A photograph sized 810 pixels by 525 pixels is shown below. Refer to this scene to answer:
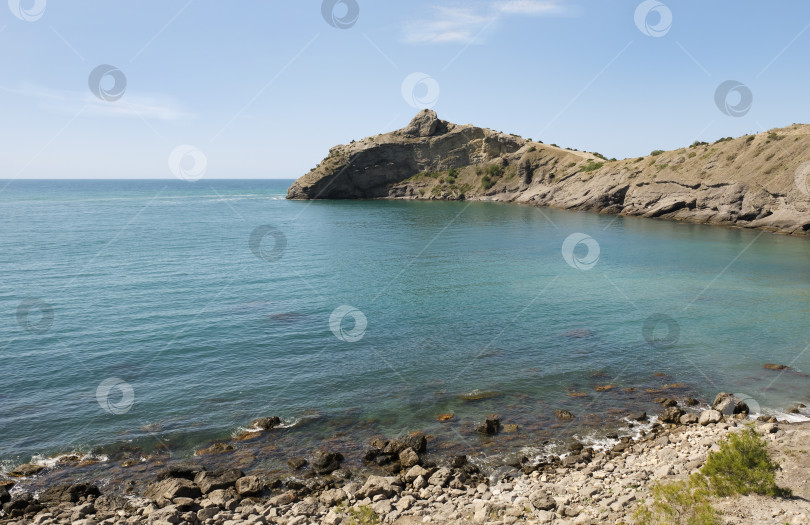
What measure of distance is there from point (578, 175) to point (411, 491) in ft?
411

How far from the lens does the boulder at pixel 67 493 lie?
61.0ft

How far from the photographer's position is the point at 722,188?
306 ft

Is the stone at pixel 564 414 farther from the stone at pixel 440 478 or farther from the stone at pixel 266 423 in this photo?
the stone at pixel 266 423

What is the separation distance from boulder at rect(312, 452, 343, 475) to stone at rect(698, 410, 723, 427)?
16.7m

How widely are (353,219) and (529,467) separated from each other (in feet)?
316

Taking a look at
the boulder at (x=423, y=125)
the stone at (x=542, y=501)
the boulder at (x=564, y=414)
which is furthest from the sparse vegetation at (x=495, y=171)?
the stone at (x=542, y=501)

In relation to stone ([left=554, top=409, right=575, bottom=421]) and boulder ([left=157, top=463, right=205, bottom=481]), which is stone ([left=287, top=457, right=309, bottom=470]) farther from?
stone ([left=554, top=409, right=575, bottom=421])

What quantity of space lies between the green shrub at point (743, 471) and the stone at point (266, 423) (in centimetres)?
1771

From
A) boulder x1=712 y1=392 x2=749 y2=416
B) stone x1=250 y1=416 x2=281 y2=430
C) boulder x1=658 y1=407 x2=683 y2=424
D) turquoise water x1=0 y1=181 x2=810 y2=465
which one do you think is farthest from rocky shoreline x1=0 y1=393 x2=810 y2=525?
stone x1=250 y1=416 x2=281 y2=430

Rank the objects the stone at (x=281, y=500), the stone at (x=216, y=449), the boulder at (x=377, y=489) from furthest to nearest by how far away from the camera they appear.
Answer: the stone at (x=216, y=449) < the boulder at (x=377, y=489) < the stone at (x=281, y=500)

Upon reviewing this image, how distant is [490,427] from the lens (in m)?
23.7

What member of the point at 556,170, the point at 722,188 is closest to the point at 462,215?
the point at 556,170

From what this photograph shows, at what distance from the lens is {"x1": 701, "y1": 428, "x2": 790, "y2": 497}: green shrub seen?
15391mm

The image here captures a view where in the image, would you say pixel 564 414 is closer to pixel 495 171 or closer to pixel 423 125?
pixel 495 171
